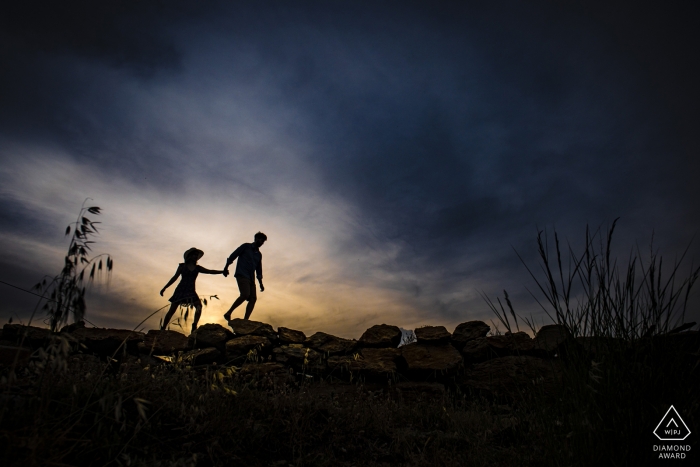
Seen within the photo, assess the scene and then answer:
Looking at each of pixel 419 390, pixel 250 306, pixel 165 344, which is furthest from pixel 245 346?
pixel 419 390

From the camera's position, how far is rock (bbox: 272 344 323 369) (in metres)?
6.66

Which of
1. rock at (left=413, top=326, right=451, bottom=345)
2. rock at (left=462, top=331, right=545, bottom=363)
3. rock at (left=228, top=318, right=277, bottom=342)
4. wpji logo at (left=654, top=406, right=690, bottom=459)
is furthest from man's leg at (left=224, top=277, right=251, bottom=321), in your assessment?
wpji logo at (left=654, top=406, right=690, bottom=459)

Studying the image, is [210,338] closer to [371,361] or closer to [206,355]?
[206,355]

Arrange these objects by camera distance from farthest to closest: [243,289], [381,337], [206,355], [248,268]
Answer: [248,268]
[243,289]
[381,337]
[206,355]

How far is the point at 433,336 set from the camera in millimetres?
6793

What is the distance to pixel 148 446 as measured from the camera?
98.2 inches

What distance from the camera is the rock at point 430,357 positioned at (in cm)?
634

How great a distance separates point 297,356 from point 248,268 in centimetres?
357

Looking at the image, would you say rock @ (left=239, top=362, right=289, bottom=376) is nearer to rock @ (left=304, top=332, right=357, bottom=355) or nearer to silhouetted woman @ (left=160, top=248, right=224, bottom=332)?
rock @ (left=304, top=332, right=357, bottom=355)

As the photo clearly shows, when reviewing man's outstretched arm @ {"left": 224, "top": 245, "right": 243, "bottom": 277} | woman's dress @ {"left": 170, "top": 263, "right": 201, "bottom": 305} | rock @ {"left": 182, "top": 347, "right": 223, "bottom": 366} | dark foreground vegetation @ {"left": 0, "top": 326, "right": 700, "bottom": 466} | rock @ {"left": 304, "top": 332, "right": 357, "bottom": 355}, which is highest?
man's outstretched arm @ {"left": 224, "top": 245, "right": 243, "bottom": 277}

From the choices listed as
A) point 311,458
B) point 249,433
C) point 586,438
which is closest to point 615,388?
point 586,438

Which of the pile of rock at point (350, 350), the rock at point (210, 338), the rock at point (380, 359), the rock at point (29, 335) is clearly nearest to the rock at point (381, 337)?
the pile of rock at point (350, 350)

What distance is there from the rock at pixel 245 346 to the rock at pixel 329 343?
800mm

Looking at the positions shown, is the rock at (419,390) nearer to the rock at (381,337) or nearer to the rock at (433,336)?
the rock at (433,336)
